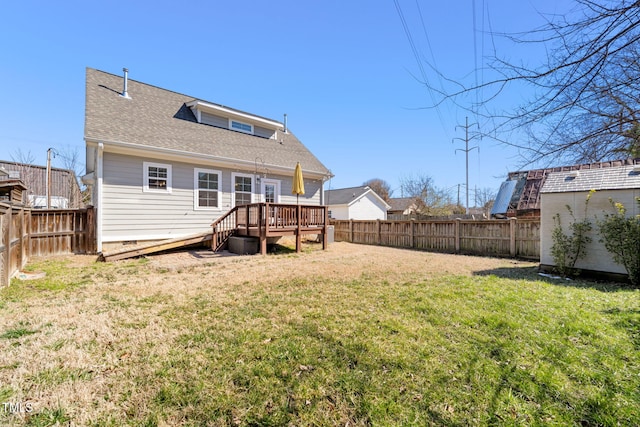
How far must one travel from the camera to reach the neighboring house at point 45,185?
18953 millimetres

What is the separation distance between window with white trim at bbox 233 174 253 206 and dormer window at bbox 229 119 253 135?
10.1 feet

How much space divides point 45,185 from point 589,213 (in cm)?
3244

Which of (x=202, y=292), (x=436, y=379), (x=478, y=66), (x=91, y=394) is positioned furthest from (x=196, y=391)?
(x=478, y=66)

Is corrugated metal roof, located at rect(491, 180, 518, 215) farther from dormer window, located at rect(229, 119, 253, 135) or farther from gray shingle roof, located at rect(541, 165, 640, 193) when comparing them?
dormer window, located at rect(229, 119, 253, 135)

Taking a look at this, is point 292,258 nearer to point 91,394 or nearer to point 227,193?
point 227,193

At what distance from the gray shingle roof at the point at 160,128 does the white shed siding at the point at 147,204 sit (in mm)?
690

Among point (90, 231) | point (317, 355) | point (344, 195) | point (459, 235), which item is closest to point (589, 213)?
point (459, 235)

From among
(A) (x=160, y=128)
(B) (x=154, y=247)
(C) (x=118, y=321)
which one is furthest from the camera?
(A) (x=160, y=128)

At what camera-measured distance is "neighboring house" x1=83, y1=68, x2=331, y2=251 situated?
866 cm

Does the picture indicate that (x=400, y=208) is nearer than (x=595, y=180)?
No

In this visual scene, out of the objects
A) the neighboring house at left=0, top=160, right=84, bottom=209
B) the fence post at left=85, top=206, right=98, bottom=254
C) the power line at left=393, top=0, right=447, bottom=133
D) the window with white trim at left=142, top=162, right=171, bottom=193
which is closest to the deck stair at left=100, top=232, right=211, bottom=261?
the fence post at left=85, top=206, right=98, bottom=254

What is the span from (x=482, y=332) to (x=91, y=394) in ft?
12.6

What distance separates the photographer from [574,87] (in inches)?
83.4

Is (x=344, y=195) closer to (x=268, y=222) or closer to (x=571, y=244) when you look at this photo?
(x=268, y=222)
